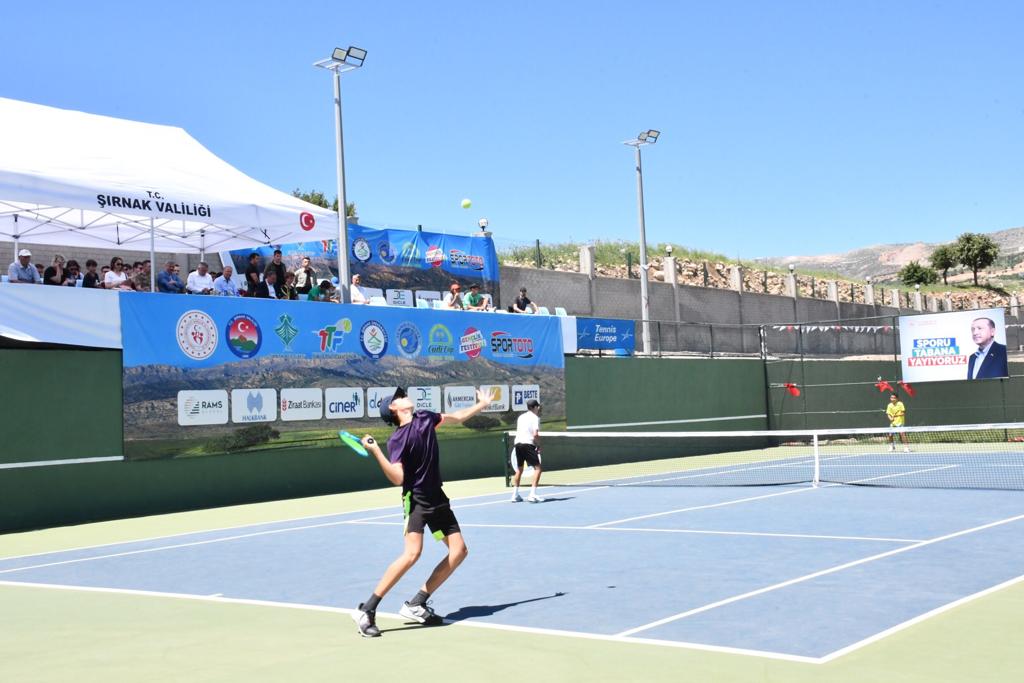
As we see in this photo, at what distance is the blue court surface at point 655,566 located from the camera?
782cm

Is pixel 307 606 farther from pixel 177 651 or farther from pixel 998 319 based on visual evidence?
pixel 998 319

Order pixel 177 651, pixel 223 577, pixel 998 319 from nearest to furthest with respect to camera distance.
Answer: pixel 177 651, pixel 223 577, pixel 998 319

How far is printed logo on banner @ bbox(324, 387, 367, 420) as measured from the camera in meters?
21.3

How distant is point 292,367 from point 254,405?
109 cm

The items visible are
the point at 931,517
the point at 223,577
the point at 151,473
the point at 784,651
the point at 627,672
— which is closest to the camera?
the point at 627,672

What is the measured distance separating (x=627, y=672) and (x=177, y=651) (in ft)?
9.90

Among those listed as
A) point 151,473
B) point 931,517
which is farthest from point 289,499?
point 931,517

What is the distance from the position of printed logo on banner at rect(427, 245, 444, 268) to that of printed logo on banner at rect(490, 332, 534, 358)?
3.02 meters

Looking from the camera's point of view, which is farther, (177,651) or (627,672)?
(177,651)

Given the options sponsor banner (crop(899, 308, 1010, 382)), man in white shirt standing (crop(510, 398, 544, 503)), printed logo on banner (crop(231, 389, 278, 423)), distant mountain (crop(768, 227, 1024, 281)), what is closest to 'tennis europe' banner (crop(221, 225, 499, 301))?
printed logo on banner (crop(231, 389, 278, 423))

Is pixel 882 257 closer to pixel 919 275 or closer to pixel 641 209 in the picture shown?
pixel 919 275

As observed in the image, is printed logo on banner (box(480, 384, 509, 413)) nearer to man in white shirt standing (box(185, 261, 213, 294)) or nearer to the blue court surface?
man in white shirt standing (box(185, 261, 213, 294))

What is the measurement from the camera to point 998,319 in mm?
29266

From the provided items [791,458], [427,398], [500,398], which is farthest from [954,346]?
[427,398]
